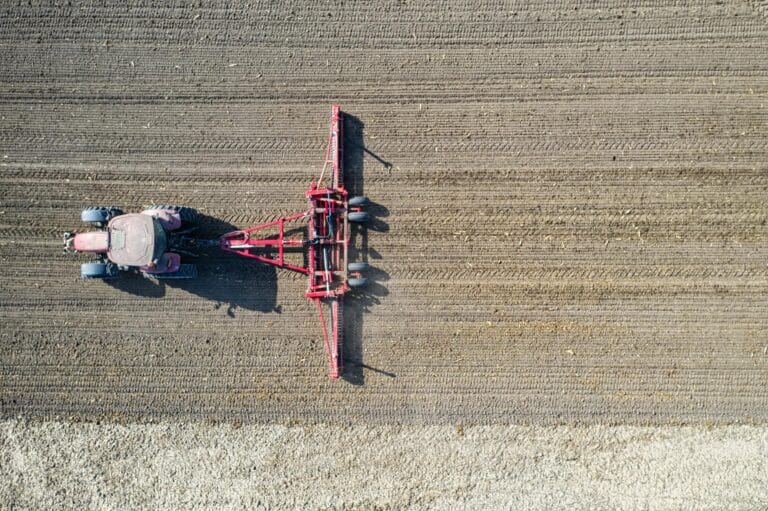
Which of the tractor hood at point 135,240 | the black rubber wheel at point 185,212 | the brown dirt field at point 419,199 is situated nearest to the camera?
the tractor hood at point 135,240

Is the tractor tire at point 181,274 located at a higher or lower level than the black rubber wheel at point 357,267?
lower

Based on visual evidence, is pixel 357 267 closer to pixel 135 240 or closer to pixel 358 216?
pixel 358 216

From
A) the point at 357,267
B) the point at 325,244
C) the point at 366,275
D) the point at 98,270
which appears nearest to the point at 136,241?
the point at 98,270

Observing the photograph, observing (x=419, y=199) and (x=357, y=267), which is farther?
(x=419, y=199)

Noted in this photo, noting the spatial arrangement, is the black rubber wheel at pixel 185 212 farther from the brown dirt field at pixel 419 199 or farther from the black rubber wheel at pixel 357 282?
the black rubber wheel at pixel 357 282

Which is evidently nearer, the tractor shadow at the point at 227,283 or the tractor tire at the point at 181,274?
the tractor tire at the point at 181,274

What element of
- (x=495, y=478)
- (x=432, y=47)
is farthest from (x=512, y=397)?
(x=432, y=47)

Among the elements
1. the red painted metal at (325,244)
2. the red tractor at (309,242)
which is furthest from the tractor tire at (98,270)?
the red painted metal at (325,244)

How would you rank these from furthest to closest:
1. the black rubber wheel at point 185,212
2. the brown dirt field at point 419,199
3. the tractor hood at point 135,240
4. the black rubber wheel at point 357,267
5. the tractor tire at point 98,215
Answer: the brown dirt field at point 419,199 → the black rubber wheel at point 357,267 → the black rubber wheel at point 185,212 → the tractor tire at point 98,215 → the tractor hood at point 135,240
